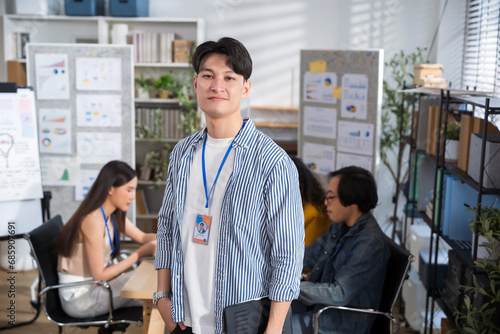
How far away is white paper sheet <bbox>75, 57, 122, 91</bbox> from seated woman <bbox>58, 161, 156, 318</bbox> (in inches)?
64.2

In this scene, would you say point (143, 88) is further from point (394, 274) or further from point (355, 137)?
point (394, 274)

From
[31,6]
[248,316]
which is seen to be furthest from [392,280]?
[31,6]

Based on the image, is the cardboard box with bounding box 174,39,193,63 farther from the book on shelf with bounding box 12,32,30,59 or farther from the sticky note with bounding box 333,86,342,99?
the sticky note with bounding box 333,86,342,99

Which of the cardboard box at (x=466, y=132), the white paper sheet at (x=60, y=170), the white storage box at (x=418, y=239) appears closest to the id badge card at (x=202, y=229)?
the cardboard box at (x=466, y=132)

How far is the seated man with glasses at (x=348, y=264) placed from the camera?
238cm

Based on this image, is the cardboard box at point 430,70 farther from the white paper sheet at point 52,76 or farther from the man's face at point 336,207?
the white paper sheet at point 52,76

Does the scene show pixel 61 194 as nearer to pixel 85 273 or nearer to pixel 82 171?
pixel 82 171

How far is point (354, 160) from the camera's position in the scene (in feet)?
13.5

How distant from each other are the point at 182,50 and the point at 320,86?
175cm

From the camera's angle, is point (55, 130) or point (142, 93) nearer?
point (55, 130)

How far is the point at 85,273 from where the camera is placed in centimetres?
294

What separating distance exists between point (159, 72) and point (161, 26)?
0.46 metres

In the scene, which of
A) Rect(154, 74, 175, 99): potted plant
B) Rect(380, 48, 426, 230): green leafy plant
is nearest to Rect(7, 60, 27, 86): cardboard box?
Rect(154, 74, 175, 99): potted plant

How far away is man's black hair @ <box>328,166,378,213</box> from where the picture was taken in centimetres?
257
